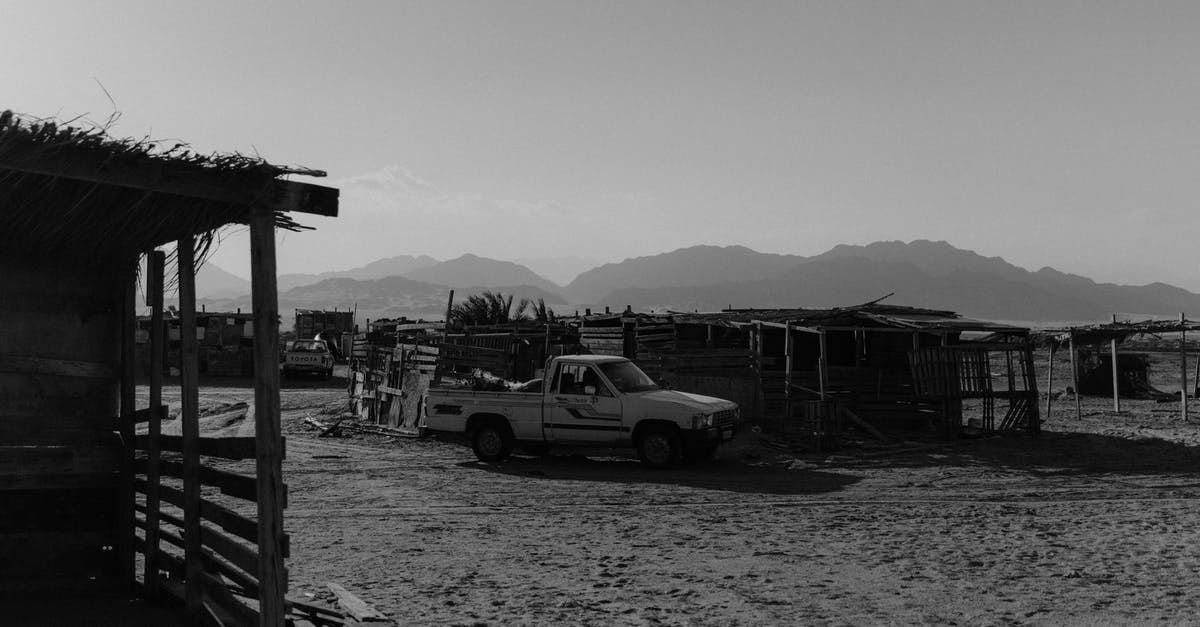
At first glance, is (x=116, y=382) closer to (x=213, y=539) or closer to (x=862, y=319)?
(x=213, y=539)

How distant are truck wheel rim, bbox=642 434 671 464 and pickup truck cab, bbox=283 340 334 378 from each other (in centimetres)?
2738

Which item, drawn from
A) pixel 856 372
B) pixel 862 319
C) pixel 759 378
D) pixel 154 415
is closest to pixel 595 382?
pixel 759 378

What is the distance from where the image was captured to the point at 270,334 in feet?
18.3

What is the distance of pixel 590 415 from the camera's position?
54.7ft

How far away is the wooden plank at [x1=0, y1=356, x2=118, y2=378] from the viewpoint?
666 centimetres

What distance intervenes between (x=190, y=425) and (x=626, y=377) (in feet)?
35.9

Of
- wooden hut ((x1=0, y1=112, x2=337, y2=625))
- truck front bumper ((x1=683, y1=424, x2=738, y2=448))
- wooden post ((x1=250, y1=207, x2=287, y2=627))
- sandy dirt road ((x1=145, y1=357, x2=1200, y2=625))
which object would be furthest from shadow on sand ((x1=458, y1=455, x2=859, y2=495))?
wooden post ((x1=250, y1=207, x2=287, y2=627))

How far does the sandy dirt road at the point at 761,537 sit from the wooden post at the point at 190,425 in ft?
4.82

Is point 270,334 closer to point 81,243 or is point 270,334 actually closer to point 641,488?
point 81,243

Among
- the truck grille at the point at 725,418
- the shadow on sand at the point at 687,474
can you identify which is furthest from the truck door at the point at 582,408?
the truck grille at the point at 725,418

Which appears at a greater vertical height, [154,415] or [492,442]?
[154,415]

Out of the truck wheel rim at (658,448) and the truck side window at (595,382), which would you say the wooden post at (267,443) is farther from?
the truck side window at (595,382)

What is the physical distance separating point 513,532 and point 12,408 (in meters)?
5.35

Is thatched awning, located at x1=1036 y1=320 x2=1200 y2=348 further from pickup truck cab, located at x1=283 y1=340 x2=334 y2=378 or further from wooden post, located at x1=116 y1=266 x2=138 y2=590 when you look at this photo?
pickup truck cab, located at x1=283 y1=340 x2=334 y2=378
